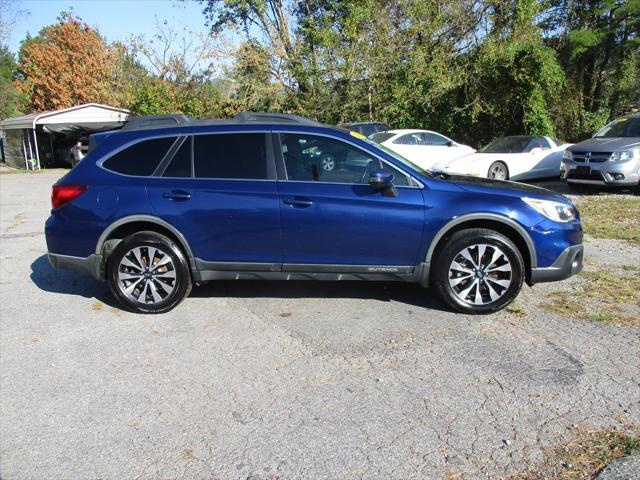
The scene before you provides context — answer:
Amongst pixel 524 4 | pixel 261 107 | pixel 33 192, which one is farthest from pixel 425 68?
pixel 33 192

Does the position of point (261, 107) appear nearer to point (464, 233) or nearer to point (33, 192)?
point (33, 192)

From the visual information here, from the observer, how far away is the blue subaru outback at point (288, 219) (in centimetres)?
481

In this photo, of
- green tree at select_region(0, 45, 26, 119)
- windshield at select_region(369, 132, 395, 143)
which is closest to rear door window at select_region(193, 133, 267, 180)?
windshield at select_region(369, 132, 395, 143)

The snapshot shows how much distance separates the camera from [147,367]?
4.01 meters

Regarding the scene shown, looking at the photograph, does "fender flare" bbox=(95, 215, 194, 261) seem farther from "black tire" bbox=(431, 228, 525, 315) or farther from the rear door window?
"black tire" bbox=(431, 228, 525, 315)

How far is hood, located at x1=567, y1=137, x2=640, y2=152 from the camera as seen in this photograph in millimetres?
10977

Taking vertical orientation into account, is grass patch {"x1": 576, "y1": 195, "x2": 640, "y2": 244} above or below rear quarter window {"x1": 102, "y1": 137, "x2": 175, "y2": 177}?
below

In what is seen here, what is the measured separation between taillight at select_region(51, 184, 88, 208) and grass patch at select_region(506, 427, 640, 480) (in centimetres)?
436

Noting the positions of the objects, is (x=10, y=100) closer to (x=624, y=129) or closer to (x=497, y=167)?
(x=497, y=167)

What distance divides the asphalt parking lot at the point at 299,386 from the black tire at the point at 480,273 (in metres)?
0.17

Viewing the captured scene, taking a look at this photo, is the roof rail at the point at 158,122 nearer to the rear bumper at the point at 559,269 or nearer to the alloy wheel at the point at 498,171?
the rear bumper at the point at 559,269

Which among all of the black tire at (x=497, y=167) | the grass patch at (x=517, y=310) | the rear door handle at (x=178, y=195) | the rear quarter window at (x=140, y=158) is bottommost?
the grass patch at (x=517, y=310)

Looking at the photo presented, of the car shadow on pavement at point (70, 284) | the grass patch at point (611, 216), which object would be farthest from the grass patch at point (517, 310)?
the car shadow on pavement at point (70, 284)

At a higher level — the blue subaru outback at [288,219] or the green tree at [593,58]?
the green tree at [593,58]
